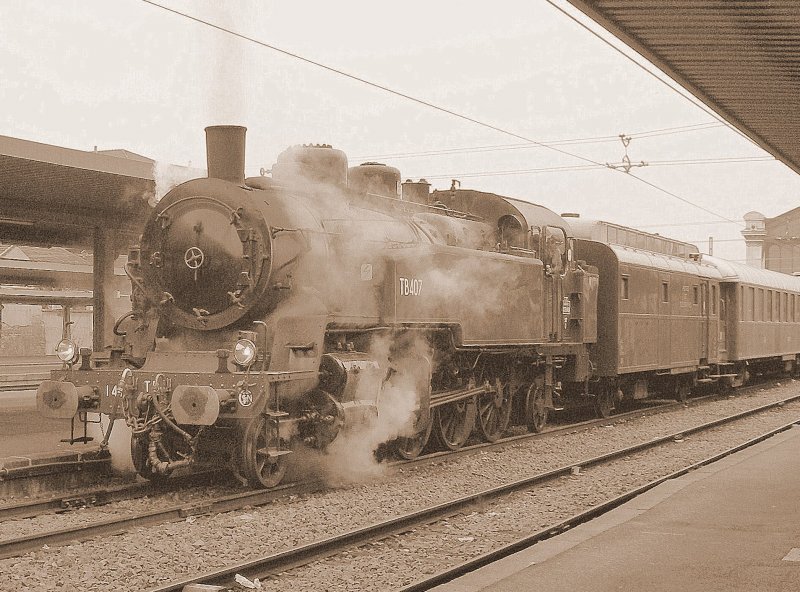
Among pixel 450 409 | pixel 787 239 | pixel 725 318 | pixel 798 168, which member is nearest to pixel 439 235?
pixel 450 409

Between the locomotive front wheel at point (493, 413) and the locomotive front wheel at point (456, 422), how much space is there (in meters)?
0.39

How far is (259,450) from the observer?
9.09m

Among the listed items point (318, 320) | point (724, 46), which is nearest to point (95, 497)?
point (318, 320)

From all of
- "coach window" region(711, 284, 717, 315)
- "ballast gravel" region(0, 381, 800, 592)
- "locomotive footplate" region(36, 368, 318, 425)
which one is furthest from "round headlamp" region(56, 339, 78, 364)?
"coach window" region(711, 284, 717, 315)

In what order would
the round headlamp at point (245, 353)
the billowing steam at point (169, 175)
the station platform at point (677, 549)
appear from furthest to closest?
the billowing steam at point (169, 175) < the round headlamp at point (245, 353) < the station platform at point (677, 549)

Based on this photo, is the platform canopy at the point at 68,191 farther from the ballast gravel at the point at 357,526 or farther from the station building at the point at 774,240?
the station building at the point at 774,240

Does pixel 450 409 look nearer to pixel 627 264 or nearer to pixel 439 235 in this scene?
pixel 439 235

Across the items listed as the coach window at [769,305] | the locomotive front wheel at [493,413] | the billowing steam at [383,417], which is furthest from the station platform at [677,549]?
the coach window at [769,305]

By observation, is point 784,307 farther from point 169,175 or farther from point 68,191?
point 169,175

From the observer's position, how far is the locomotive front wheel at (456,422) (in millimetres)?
12531

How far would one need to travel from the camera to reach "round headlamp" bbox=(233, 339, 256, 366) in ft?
28.8

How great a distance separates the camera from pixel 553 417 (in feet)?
60.2

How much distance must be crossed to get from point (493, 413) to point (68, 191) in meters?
6.89

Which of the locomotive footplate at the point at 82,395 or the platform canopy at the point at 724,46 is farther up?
the platform canopy at the point at 724,46
